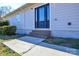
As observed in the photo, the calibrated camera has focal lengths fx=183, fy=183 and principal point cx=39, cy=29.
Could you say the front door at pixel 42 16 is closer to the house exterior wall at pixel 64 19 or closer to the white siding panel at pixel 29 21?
the white siding panel at pixel 29 21

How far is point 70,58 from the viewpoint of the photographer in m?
7.86

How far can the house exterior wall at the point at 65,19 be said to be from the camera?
1321 cm

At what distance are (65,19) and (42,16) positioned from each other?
4.15 meters

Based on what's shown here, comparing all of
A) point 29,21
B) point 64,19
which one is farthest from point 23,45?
point 29,21

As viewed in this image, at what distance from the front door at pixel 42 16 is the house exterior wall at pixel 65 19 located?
184cm

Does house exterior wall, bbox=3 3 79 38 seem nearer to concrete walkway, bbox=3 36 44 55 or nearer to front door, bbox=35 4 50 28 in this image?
front door, bbox=35 4 50 28

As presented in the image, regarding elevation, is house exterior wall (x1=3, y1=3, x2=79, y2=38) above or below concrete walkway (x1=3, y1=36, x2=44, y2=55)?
above

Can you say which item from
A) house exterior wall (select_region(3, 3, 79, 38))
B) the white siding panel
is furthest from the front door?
house exterior wall (select_region(3, 3, 79, 38))

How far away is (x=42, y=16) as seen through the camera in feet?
57.3

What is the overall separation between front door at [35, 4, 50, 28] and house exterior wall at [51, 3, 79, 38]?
1844mm

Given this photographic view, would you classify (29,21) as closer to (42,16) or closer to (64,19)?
(42,16)

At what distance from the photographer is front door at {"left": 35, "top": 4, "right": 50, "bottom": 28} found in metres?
16.4

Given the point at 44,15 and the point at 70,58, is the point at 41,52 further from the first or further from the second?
the point at 44,15

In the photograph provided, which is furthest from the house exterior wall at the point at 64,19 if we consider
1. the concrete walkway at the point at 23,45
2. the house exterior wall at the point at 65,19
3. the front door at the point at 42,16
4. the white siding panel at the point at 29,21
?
the white siding panel at the point at 29,21
